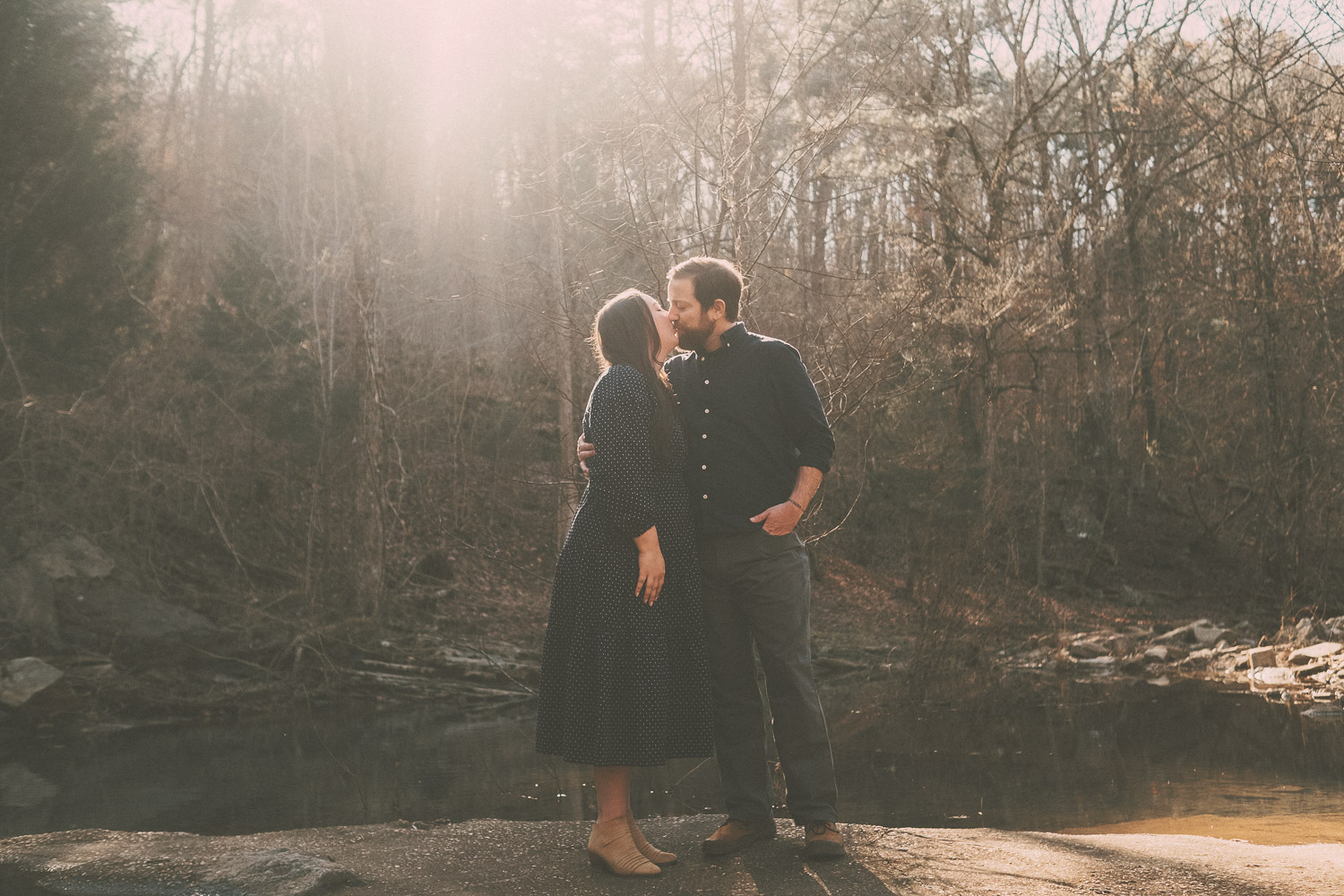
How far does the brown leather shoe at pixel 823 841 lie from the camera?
11.8ft

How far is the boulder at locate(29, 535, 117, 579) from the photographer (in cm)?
1097

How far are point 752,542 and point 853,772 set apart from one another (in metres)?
4.24

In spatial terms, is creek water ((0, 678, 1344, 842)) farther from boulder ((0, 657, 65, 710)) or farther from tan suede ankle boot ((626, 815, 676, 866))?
tan suede ankle boot ((626, 815, 676, 866))

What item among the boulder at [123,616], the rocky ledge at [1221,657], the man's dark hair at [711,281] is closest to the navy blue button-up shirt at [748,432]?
the man's dark hair at [711,281]

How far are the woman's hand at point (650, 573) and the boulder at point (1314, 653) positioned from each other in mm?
10672

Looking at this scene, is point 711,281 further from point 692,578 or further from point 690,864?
point 690,864

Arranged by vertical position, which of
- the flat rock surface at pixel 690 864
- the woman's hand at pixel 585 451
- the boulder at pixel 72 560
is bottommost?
the flat rock surface at pixel 690 864

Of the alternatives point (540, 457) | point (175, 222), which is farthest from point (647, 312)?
point (175, 222)

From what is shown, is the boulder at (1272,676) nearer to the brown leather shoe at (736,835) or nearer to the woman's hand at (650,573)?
the brown leather shoe at (736,835)

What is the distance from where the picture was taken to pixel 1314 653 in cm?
1191

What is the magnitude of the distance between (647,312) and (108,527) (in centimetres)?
1017

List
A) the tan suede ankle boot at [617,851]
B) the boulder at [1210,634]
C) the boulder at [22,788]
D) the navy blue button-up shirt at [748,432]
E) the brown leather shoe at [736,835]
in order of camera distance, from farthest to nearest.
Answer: the boulder at [1210,634]
the boulder at [22,788]
the navy blue button-up shirt at [748,432]
the brown leather shoe at [736,835]
the tan suede ankle boot at [617,851]

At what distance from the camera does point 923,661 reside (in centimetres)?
1025

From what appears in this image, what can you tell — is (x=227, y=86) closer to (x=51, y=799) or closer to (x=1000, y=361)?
(x=1000, y=361)
